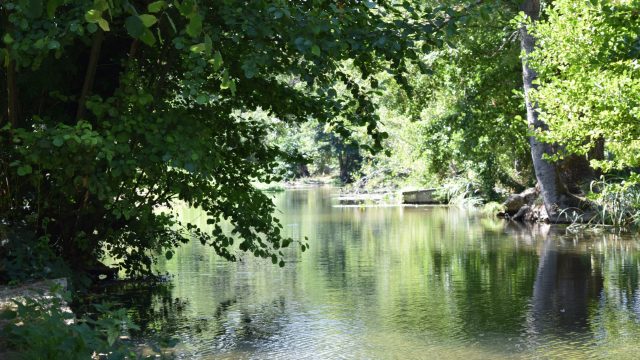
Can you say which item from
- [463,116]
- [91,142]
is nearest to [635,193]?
[463,116]

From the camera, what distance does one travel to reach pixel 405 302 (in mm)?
11250

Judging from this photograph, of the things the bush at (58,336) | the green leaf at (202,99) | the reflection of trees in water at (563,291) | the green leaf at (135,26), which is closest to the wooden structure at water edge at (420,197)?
the reflection of trees in water at (563,291)

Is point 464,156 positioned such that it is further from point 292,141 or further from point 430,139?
point 292,141

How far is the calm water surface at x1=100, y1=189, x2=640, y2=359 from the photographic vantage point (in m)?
8.73

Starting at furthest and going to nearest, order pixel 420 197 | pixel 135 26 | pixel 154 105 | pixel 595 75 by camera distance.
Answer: pixel 420 197
pixel 595 75
pixel 154 105
pixel 135 26

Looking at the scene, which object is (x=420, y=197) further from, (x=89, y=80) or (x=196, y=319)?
(x=89, y=80)

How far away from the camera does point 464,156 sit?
25.9 meters

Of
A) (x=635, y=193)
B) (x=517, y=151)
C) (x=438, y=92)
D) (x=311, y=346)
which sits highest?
(x=438, y=92)

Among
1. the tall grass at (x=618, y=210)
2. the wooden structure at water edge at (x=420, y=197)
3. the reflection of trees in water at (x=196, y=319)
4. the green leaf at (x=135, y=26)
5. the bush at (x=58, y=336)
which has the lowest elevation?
the reflection of trees in water at (x=196, y=319)

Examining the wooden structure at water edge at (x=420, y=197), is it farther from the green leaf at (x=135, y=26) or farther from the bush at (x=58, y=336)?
the green leaf at (x=135, y=26)

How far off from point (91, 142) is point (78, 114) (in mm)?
1727

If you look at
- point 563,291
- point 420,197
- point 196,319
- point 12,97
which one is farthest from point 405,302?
point 420,197

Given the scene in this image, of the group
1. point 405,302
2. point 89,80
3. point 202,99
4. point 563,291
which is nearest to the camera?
point 202,99

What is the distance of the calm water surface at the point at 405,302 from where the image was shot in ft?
28.6
